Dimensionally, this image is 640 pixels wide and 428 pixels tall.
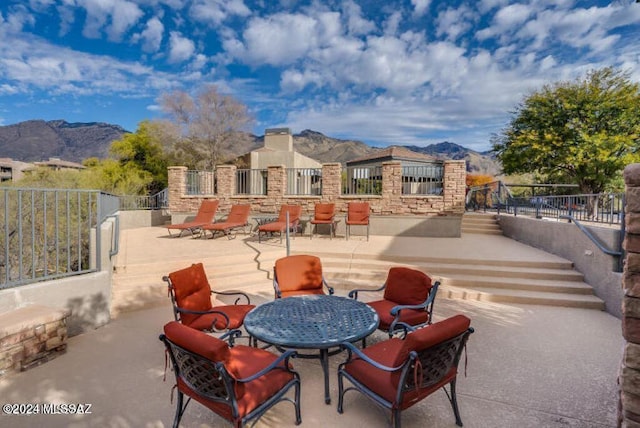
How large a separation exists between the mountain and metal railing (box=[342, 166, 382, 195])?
10716 cm

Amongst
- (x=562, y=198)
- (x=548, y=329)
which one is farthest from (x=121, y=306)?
(x=562, y=198)

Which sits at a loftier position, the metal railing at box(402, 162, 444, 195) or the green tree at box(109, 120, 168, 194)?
the green tree at box(109, 120, 168, 194)

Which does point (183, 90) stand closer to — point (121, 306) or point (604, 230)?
point (121, 306)

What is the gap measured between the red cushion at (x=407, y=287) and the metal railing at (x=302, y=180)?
7102 millimetres

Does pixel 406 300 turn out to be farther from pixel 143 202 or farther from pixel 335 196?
pixel 143 202

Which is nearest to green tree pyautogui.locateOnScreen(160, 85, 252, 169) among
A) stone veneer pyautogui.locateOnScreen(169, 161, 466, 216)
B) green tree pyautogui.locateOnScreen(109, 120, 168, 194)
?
green tree pyautogui.locateOnScreen(109, 120, 168, 194)

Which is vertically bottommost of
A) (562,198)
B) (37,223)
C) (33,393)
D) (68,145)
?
(33,393)

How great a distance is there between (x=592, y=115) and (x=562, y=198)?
8779 millimetres

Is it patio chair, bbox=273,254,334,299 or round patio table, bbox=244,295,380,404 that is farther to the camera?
patio chair, bbox=273,254,334,299

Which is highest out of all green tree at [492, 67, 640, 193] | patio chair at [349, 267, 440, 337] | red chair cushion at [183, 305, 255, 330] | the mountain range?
the mountain range

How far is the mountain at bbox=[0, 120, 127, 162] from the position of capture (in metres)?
95.1

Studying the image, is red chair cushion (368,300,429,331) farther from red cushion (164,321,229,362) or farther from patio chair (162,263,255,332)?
red cushion (164,321,229,362)

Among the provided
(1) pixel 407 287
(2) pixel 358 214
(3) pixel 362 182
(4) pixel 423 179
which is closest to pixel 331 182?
(3) pixel 362 182

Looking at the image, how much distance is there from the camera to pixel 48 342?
9.70 feet
